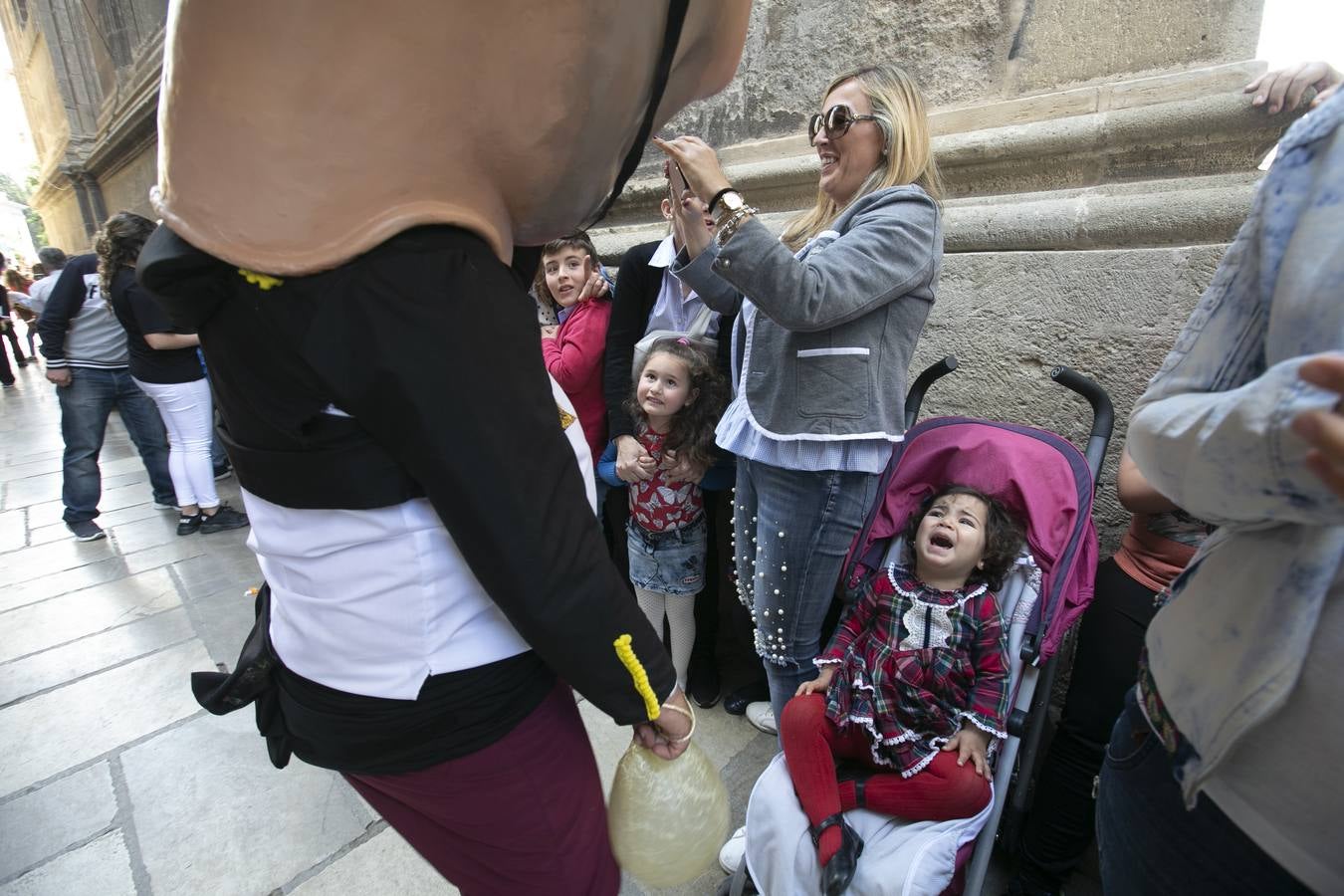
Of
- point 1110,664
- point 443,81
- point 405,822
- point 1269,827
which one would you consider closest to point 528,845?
point 405,822

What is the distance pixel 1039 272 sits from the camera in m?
2.13

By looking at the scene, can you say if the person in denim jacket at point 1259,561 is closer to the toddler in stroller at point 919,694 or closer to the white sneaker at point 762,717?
the toddler in stroller at point 919,694

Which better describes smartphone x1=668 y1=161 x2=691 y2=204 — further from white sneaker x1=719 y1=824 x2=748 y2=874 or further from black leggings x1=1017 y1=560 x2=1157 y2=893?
white sneaker x1=719 y1=824 x2=748 y2=874

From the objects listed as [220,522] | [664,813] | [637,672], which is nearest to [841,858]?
[664,813]

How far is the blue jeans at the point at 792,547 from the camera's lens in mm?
1688

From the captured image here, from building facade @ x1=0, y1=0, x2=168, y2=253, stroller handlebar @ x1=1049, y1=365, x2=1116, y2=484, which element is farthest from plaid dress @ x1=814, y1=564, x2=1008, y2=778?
building facade @ x1=0, y1=0, x2=168, y2=253

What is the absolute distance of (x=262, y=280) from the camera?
73cm

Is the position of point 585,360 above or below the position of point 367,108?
below

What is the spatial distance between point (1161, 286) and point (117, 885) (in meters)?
3.49

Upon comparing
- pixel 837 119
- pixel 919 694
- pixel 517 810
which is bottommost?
pixel 919 694

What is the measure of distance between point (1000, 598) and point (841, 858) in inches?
29.3

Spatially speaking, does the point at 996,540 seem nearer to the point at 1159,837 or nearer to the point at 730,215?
the point at 1159,837

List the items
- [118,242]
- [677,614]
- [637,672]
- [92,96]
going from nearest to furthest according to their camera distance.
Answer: [637,672], [677,614], [118,242], [92,96]

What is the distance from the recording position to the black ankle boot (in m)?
1.47
